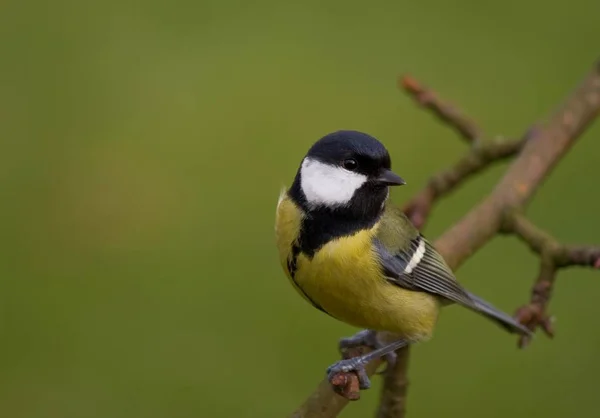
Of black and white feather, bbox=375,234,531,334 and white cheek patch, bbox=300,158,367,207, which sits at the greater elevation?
white cheek patch, bbox=300,158,367,207

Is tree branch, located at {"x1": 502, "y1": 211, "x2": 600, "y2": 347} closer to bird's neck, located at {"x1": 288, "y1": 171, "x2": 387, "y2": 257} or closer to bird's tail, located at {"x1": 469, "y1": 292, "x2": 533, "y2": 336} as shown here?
bird's tail, located at {"x1": 469, "y1": 292, "x2": 533, "y2": 336}

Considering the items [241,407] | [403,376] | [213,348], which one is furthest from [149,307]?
[403,376]

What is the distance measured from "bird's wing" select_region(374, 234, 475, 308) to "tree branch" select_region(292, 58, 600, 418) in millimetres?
25

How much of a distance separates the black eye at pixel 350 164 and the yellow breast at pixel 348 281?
0.13 m

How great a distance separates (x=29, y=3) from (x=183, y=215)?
1.45m

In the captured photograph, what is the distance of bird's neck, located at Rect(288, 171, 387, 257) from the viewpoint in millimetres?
1590

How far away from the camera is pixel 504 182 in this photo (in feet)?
6.34

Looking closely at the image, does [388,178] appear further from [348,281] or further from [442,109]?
[442,109]

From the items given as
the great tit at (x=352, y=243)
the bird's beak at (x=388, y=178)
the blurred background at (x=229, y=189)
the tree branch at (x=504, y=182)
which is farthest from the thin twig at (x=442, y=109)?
the blurred background at (x=229, y=189)

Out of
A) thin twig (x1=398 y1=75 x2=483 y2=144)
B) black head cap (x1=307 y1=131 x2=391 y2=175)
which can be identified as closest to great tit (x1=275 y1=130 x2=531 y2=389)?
black head cap (x1=307 y1=131 x2=391 y2=175)

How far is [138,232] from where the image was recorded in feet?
10.9

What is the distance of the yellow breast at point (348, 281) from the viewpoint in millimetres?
1587

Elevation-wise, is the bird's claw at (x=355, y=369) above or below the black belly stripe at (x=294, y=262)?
below

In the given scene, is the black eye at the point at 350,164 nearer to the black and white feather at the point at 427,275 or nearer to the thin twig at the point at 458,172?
the black and white feather at the point at 427,275
